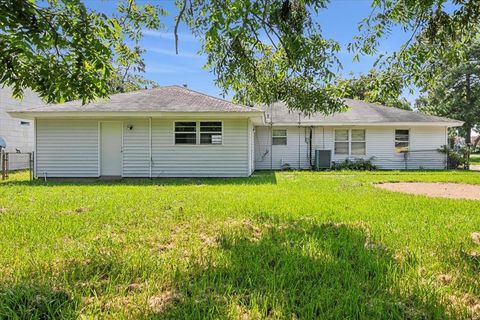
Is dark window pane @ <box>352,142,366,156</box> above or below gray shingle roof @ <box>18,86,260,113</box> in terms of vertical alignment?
below

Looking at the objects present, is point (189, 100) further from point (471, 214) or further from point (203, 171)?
point (471, 214)

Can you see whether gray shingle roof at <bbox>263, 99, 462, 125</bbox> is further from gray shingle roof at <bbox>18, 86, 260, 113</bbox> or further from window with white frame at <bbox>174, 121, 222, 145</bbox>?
window with white frame at <bbox>174, 121, 222, 145</bbox>

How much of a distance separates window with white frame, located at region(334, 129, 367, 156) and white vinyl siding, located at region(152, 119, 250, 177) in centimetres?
687

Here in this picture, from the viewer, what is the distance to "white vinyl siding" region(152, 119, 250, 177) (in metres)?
13.1

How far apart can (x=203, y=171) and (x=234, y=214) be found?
24.3 feet

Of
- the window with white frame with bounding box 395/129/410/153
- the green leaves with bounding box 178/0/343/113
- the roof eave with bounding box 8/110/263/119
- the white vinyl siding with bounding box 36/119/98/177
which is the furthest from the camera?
the window with white frame with bounding box 395/129/410/153

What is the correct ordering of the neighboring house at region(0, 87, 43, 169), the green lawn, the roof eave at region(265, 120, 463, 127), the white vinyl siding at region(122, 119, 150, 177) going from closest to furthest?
the green lawn < the white vinyl siding at region(122, 119, 150, 177) < the neighboring house at region(0, 87, 43, 169) < the roof eave at region(265, 120, 463, 127)

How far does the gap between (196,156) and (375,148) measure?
983 cm

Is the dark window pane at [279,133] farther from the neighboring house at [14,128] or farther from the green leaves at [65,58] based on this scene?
the green leaves at [65,58]

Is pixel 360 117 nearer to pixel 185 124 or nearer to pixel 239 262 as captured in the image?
pixel 185 124

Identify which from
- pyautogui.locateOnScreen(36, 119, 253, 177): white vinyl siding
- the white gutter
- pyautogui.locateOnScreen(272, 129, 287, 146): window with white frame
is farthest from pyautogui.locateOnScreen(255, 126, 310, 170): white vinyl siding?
the white gutter

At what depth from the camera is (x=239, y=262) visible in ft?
11.5

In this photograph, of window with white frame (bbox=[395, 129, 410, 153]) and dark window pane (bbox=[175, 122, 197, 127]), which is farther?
window with white frame (bbox=[395, 129, 410, 153])

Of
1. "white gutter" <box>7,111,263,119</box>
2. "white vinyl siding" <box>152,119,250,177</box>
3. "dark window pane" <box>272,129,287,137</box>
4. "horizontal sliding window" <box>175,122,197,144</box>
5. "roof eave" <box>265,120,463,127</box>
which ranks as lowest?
"white vinyl siding" <box>152,119,250,177</box>
